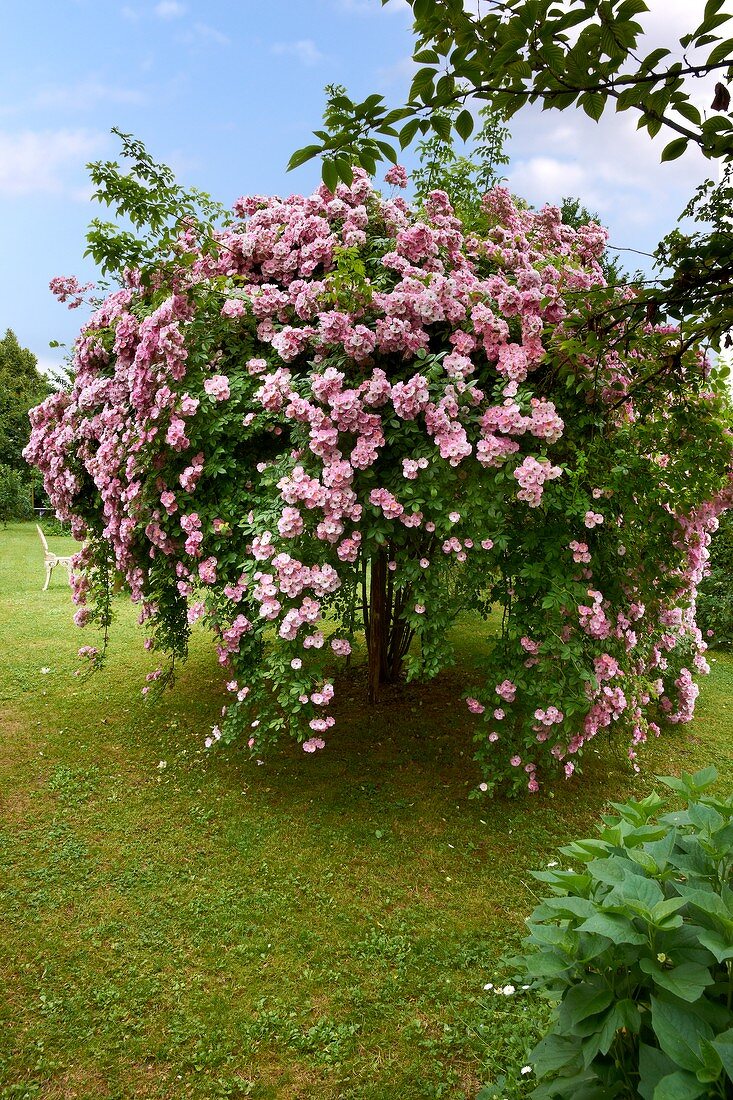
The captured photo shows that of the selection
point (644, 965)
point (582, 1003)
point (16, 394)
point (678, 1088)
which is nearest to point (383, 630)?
point (582, 1003)

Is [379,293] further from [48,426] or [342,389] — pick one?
[48,426]

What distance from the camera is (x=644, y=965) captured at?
1307 mm

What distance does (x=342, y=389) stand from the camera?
12.1 feet

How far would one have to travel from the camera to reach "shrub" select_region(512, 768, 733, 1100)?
4.09ft

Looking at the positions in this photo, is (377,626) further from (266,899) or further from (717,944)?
(717,944)

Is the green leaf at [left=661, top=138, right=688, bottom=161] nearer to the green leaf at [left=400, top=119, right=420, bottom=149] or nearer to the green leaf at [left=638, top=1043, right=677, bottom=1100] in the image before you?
the green leaf at [left=400, top=119, right=420, bottom=149]

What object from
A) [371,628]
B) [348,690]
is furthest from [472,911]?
[348,690]

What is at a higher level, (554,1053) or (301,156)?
(301,156)

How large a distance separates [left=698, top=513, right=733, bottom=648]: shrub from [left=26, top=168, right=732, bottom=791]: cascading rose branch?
4.87 m

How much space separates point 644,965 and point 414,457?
2.58 m

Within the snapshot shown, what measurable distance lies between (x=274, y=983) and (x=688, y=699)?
426cm

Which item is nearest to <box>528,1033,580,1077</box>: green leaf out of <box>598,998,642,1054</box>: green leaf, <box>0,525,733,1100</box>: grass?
<box>598,998,642,1054</box>: green leaf

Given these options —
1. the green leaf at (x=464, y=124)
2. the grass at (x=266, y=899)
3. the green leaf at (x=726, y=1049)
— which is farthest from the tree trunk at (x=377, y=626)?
the green leaf at (x=726, y=1049)

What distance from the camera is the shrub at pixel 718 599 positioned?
879 cm
